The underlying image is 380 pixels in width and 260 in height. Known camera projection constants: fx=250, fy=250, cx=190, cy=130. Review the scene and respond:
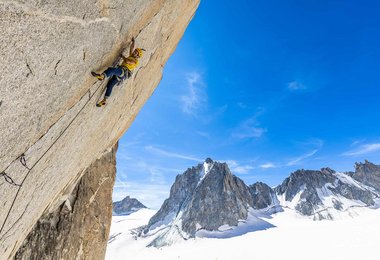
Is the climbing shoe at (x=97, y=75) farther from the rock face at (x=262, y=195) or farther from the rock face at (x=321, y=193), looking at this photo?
the rock face at (x=262, y=195)

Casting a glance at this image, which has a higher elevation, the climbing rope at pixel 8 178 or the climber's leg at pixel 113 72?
the climber's leg at pixel 113 72

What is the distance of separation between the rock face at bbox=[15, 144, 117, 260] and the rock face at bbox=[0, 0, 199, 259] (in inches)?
40.7

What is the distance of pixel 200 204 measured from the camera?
96750 millimetres

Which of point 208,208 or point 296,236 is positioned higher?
point 208,208

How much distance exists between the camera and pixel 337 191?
127 metres

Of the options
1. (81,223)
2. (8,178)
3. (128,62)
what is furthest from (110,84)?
(81,223)

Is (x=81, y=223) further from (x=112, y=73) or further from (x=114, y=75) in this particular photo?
(x=112, y=73)

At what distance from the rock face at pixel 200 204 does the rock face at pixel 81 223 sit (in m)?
75.2

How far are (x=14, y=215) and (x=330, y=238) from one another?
259ft

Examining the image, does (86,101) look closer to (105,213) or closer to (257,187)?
(105,213)

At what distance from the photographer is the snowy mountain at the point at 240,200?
9231cm

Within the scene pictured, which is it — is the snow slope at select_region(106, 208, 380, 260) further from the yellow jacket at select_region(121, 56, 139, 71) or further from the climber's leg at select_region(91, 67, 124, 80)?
the climber's leg at select_region(91, 67, 124, 80)

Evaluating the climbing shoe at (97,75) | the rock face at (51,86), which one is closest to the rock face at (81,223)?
the rock face at (51,86)

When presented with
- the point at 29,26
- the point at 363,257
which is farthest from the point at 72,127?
the point at 363,257
